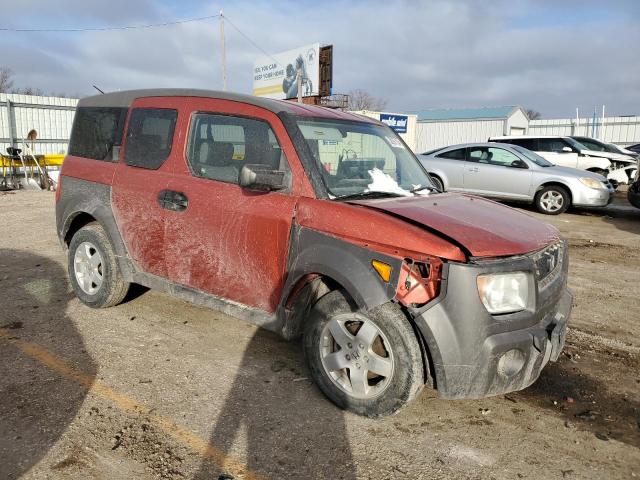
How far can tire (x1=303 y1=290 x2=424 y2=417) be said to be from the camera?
112 inches

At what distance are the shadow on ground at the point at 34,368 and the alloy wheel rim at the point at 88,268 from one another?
1.07ft

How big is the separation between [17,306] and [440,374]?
4.16 m

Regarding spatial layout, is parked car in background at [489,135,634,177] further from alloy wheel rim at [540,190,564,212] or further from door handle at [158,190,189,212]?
door handle at [158,190,189,212]

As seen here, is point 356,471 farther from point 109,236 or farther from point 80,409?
point 109,236

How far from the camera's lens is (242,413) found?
3.13 meters

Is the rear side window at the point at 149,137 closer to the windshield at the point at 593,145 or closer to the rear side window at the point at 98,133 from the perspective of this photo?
the rear side window at the point at 98,133

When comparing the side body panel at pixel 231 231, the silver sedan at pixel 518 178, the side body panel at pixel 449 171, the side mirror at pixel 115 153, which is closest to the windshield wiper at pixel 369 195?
the side body panel at pixel 231 231

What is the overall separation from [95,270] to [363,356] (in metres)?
2.85

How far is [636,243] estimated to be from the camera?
8766mm

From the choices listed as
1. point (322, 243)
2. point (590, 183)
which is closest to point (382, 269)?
point (322, 243)

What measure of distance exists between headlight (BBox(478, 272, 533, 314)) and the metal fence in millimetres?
17495

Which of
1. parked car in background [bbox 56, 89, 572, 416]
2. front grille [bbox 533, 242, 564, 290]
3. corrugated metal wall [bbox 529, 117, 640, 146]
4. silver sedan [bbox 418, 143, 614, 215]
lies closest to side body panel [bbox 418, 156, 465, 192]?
silver sedan [bbox 418, 143, 614, 215]

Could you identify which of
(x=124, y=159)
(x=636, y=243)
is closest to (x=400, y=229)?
(x=124, y=159)

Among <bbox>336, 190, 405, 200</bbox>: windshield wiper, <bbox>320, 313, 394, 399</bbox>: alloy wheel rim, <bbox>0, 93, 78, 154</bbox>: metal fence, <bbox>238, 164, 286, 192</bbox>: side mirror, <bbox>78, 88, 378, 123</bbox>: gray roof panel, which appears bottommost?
<bbox>320, 313, 394, 399</bbox>: alloy wheel rim
